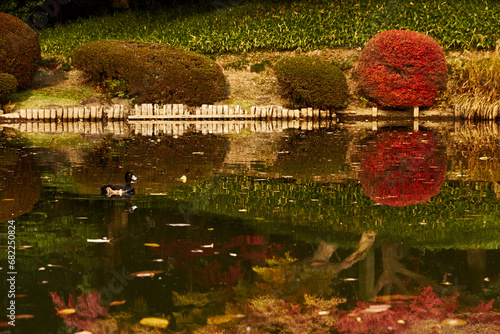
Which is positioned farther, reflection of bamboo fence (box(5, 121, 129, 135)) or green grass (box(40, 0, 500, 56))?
green grass (box(40, 0, 500, 56))

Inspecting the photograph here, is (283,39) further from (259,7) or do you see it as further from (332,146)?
(332,146)

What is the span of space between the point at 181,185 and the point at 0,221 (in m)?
3.02

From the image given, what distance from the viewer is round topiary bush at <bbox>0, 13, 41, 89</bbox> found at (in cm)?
2338

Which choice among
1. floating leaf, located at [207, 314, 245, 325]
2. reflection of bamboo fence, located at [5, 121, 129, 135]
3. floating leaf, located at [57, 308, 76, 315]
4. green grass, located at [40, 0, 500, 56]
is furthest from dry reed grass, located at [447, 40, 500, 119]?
floating leaf, located at [57, 308, 76, 315]

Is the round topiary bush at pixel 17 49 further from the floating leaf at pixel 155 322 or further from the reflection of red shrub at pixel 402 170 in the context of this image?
the floating leaf at pixel 155 322

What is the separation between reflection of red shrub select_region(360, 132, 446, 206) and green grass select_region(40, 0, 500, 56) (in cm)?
1320

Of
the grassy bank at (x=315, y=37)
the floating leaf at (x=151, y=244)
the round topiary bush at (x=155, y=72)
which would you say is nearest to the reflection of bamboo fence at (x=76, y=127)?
the round topiary bush at (x=155, y=72)

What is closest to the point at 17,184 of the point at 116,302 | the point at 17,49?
the point at 116,302

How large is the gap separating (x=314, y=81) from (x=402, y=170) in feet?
42.9

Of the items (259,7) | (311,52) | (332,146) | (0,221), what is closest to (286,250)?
(0,221)

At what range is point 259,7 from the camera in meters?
36.2

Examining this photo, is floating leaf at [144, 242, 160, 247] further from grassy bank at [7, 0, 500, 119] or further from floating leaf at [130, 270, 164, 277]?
grassy bank at [7, 0, 500, 119]

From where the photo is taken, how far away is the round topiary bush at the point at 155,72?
24.3 m

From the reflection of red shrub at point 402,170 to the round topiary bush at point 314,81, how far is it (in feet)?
24.3
